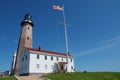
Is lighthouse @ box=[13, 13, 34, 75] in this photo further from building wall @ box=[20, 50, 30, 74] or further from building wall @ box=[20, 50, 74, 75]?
building wall @ box=[20, 50, 74, 75]

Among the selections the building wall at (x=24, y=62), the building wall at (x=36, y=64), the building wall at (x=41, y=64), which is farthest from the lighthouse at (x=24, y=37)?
the building wall at (x=41, y=64)

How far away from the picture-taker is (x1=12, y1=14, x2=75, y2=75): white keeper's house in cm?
3600

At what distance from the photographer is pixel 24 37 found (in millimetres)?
43219

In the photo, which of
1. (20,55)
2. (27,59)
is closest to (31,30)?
(20,55)

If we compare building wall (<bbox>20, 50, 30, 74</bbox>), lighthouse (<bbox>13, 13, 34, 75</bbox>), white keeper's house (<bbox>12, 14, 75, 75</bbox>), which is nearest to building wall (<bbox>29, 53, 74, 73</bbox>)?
white keeper's house (<bbox>12, 14, 75, 75</bbox>)

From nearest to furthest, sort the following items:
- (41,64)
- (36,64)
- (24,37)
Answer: (36,64) < (41,64) < (24,37)

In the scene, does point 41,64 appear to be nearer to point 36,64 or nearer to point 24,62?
point 36,64

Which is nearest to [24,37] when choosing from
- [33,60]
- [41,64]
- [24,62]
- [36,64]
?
[24,62]

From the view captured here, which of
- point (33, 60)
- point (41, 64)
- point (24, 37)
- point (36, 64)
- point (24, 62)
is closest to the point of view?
point (33, 60)

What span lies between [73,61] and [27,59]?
1531cm

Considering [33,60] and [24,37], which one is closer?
[33,60]

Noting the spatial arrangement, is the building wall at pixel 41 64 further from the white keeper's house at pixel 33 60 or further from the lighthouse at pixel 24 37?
the lighthouse at pixel 24 37

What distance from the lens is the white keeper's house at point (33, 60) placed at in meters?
36.0

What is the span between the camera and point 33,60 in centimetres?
3606
